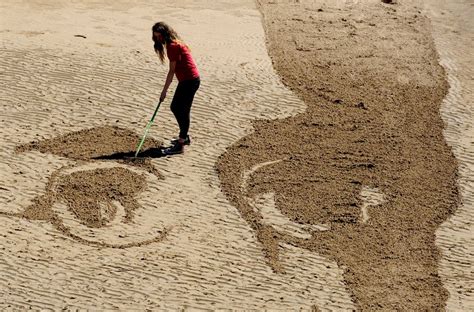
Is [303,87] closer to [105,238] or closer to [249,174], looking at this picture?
[249,174]

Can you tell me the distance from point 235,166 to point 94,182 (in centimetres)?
229

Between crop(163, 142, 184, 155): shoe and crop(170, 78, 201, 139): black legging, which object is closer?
crop(170, 78, 201, 139): black legging

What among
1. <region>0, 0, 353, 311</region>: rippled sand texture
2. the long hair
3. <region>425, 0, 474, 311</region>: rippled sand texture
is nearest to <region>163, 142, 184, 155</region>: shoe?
<region>0, 0, 353, 311</region>: rippled sand texture

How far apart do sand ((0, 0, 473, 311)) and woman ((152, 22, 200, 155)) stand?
18.9 inches

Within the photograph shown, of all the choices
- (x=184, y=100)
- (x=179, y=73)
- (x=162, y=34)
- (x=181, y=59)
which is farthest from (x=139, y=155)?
(x=162, y=34)

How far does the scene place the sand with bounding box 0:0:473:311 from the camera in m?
12.7

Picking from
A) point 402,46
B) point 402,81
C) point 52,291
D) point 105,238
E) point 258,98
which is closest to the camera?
point 52,291

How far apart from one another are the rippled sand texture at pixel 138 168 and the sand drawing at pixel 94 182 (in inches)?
2.9

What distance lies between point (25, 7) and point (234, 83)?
18.2 feet

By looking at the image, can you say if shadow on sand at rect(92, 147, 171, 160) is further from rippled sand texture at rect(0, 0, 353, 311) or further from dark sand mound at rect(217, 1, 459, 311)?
dark sand mound at rect(217, 1, 459, 311)

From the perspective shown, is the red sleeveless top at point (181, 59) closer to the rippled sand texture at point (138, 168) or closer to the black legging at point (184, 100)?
the black legging at point (184, 100)

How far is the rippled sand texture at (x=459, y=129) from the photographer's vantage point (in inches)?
520

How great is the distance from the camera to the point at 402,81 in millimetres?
19156

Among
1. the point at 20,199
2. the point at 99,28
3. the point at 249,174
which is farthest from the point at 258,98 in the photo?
the point at 20,199
